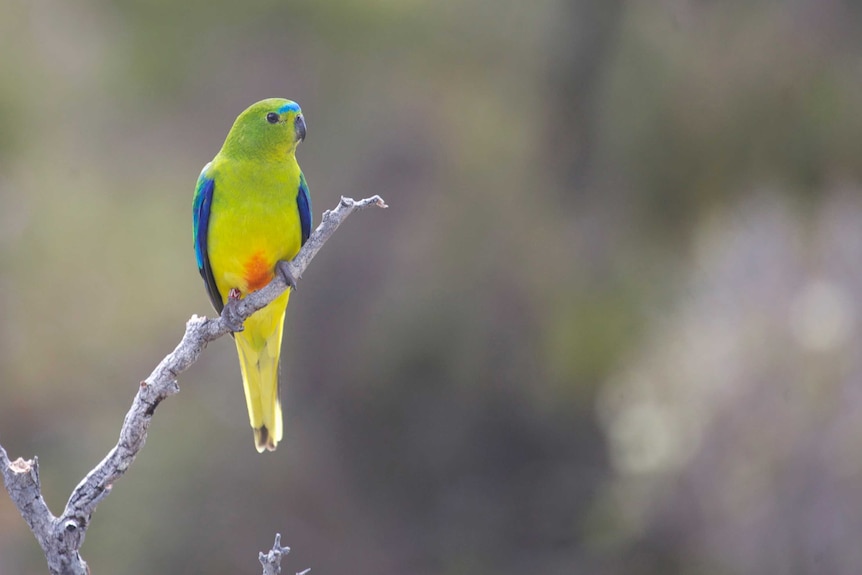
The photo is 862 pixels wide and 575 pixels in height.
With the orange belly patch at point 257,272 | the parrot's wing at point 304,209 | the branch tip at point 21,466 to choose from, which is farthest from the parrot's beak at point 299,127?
the branch tip at point 21,466

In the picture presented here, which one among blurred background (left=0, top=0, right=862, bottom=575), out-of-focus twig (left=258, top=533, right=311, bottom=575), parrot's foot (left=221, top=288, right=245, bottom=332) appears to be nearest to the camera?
out-of-focus twig (left=258, top=533, right=311, bottom=575)

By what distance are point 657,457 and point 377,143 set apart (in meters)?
3.07

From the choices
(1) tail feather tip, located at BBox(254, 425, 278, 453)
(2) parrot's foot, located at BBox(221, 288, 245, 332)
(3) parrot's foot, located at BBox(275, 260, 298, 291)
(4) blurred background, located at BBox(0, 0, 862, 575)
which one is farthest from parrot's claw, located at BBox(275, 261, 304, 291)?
(4) blurred background, located at BBox(0, 0, 862, 575)

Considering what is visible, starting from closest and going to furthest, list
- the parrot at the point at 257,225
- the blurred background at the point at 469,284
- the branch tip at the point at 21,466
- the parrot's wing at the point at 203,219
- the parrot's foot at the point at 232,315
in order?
1. the branch tip at the point at 21,466
2. the parrot's foot at the point at 232,315
3. the parrot at the point at 257,225
4. the parrot's wing at the point at 203,219
5. the blurred background at the point at 469,284

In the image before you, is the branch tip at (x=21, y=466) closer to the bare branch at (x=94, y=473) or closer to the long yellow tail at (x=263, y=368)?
the bare branch at (x=94, y=473)

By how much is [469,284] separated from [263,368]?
3416 mm

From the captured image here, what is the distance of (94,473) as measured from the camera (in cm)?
271

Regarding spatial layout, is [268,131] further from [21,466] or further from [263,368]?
[21,466]

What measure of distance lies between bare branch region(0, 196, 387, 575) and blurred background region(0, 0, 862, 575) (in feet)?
13.5

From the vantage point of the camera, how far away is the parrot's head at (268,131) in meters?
3.85

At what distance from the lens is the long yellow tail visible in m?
3.88

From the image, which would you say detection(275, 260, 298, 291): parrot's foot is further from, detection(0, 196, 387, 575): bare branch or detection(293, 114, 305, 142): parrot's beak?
detection(293, 114, 305, 142): parrot's beak

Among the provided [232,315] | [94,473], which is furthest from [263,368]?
[94,473]

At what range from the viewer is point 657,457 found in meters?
6.81
